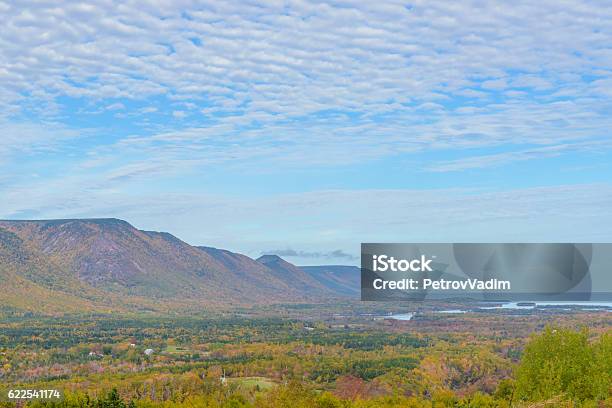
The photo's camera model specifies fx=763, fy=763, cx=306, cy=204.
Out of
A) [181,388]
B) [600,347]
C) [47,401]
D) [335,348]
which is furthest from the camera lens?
[335,348]

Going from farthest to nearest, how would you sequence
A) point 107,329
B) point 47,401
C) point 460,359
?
point 107,329
point 460,359
point 47,401

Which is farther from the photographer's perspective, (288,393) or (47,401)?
(47,401)

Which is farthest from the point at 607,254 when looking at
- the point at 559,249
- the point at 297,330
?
the point at 297,330

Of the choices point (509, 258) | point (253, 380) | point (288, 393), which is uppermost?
point (509, 258)

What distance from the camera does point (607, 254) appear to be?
385ft

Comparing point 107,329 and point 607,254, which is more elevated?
point 607,254

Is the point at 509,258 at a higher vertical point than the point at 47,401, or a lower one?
higher

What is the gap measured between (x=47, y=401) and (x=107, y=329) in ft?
412

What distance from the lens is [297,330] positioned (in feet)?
654

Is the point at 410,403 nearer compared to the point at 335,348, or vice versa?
the point at 410,403

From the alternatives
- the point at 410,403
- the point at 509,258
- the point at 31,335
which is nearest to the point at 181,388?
the point at 410,403

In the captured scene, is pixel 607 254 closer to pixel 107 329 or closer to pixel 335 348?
pixel 335 348

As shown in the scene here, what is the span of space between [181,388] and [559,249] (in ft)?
176

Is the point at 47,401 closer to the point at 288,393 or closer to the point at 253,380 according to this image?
the point at 288,393
